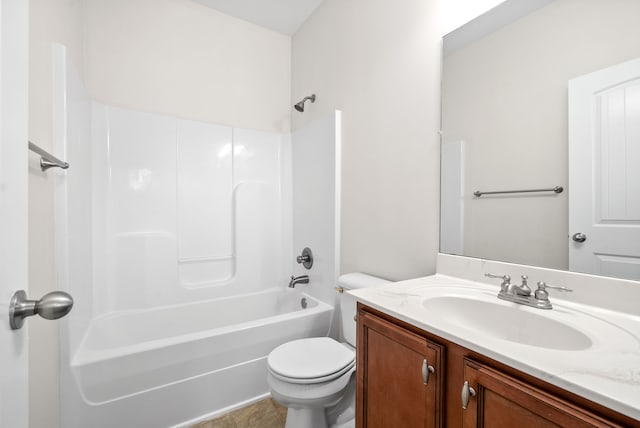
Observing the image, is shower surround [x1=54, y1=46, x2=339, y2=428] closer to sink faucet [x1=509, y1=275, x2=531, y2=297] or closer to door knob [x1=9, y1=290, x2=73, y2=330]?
door knob [x1=9, y1=290, x2=73, y2=330]

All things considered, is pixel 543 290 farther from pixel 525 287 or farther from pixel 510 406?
pixel 510 406

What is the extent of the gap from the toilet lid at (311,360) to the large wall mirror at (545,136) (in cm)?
Result: 75

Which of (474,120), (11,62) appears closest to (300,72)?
(474,120)

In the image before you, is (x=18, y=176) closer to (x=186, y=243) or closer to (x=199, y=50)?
(x=186, y=243)

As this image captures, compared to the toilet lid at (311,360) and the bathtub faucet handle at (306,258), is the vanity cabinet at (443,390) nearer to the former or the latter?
the toilet lid at (311,360)

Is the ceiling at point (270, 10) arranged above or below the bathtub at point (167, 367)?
above

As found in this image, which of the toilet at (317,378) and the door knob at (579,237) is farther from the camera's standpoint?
the toilet at (317,378)

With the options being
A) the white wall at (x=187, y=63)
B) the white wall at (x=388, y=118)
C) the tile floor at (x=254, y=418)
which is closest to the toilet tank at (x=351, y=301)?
the white wall at (x=388, y=118)

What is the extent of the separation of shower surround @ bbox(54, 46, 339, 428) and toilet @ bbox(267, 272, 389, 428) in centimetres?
33

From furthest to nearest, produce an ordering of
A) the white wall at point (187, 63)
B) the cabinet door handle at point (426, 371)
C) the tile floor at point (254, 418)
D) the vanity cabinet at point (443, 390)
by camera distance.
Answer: the white wall at point (187, 63) < the tile floor at point (254, 418) < the cabinet door handle at point (426, 371) < the vanity cabinet at point (443, 390)

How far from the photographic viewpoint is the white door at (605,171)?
81 centimetres

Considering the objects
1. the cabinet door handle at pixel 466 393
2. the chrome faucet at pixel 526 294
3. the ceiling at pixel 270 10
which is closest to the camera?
the cabinet door handle at pixel 466 393

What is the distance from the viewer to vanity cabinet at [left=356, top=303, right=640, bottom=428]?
0.52 meters

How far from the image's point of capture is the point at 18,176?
18.3 inches
